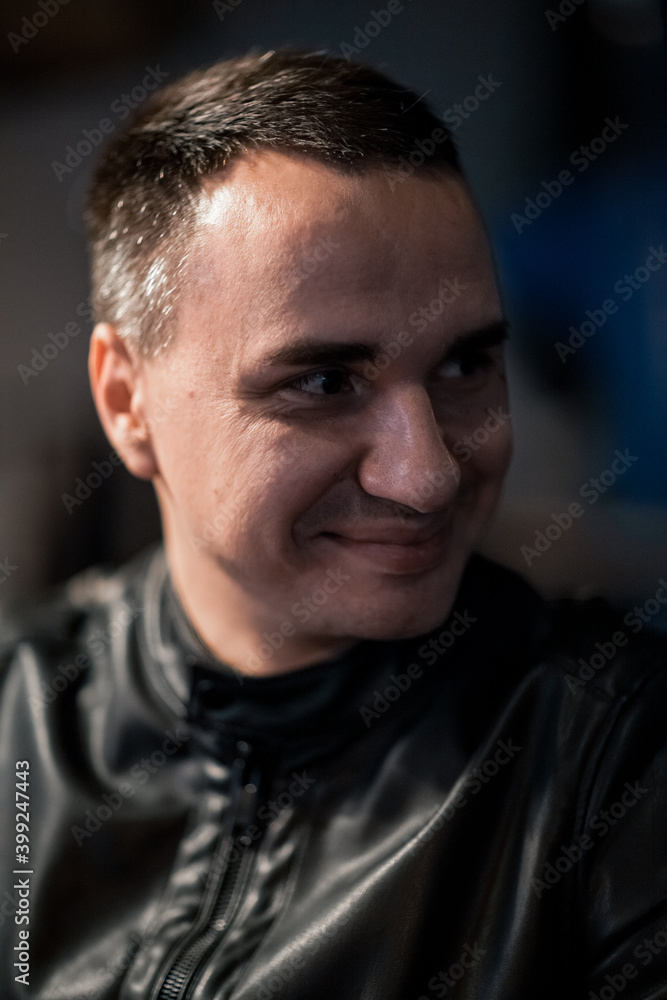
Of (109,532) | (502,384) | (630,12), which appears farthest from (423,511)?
(109,532)

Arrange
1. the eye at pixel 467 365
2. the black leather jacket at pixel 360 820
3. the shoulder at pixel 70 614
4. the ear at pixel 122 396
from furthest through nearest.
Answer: the shoulder at pixel 70 614 → the ear at pixel 122 396 → the eye at pixel 467 365 → the black leather jacket at pixel 360 820

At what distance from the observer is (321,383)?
0.95 m

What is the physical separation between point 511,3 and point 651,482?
0.71 m

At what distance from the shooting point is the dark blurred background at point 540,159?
47.0 inches

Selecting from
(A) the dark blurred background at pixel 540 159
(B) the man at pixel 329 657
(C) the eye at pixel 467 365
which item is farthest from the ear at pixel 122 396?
(A) the dark blurred background at pixel 540 159

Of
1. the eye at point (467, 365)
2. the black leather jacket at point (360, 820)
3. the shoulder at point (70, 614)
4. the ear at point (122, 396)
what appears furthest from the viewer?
the shoulder at point (70, 614)

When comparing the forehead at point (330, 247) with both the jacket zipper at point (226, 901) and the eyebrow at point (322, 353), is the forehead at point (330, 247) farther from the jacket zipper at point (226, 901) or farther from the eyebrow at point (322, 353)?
the jacket zipper at point (226, 901)

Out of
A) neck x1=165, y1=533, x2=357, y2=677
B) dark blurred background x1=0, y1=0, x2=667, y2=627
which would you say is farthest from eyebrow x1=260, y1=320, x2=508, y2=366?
dark blurred background x1=0, y1=0, x2=667, y2=627

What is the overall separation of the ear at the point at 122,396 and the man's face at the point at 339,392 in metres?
0.10

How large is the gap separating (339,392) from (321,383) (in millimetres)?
23

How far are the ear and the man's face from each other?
96mm

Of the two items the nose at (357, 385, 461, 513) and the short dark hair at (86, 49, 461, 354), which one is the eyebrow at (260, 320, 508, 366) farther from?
the short dark hair at (86, 49, 461, 354)

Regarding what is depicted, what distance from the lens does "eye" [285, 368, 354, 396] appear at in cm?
94

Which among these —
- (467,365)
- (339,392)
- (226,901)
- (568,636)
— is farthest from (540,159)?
(226,901)
